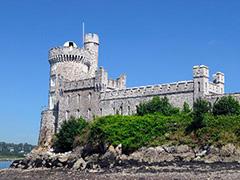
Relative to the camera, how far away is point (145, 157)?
4288cm

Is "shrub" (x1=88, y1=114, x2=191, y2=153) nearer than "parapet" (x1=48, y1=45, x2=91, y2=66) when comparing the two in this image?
Yes

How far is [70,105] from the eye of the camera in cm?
6425

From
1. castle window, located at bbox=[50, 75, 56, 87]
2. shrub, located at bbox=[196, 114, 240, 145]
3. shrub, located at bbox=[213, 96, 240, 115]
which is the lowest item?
shrub, located at bbox=[196, 114, 240, 145]

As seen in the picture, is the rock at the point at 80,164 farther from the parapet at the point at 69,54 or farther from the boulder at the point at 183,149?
the parapet at the point at 69,54

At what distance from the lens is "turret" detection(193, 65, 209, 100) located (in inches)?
2046

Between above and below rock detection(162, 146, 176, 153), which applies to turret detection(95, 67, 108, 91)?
above

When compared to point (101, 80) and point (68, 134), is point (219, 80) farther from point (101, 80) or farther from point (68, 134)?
point (68, 134)

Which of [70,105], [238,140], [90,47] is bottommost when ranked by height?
[238,140]

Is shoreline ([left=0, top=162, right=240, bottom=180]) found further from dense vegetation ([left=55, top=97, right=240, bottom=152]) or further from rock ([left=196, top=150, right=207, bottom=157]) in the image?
dense vegetation ([left=55, top=97, right=240, bottom=152])

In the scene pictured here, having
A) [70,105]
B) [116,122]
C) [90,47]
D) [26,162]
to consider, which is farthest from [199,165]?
[90,47]

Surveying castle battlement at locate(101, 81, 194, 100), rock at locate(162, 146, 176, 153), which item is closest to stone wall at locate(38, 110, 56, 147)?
castle battlement at locate(101, 81, 194, 100)

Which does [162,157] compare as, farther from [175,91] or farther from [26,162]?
[26,162]

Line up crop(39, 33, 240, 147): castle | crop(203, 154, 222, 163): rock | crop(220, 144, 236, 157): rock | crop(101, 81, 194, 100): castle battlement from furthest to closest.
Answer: crop(101, 81, 194, 100): castle battlement < crop(39, 33, 240, 147): castle < crop(220, 144, 236, 157): rock < crop(203, 154, 222, 163): rock

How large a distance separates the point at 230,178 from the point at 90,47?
42.4m
